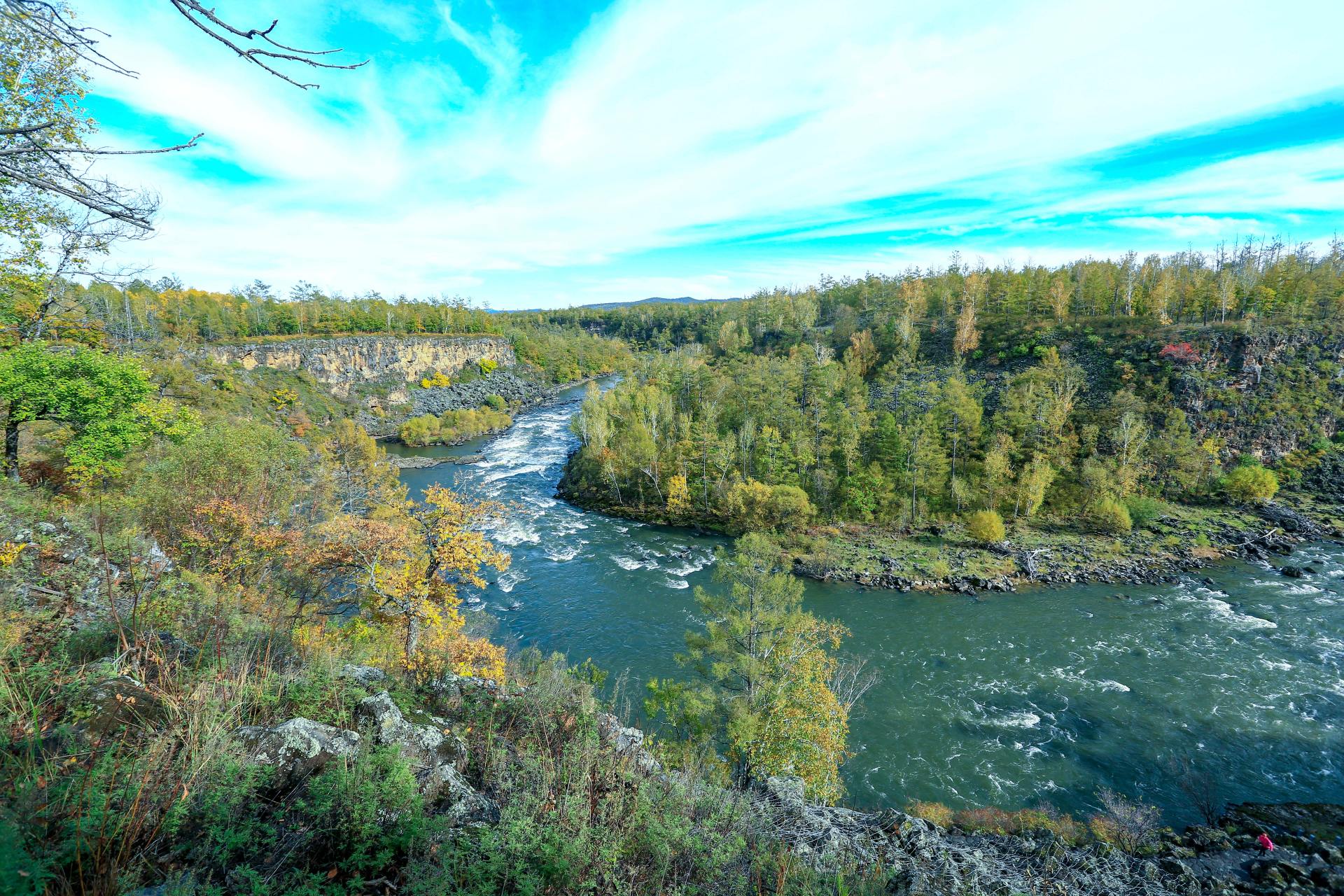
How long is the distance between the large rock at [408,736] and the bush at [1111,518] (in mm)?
40753

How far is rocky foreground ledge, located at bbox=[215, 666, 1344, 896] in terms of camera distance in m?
5.10

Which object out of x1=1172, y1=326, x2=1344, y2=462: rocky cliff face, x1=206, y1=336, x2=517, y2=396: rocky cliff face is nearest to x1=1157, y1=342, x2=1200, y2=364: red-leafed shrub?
x1=1172, y1=326, x2=1344, y2=462: rocky cliff face

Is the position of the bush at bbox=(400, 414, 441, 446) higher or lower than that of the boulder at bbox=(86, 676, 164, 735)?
lower

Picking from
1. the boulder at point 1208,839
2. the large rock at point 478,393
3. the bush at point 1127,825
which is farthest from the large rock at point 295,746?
the large rock at point 478,393

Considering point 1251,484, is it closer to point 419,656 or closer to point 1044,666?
point 1044,666

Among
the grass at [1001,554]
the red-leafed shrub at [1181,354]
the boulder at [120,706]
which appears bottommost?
the grass at [1001,554]

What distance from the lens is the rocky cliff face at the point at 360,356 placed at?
72.9 metres

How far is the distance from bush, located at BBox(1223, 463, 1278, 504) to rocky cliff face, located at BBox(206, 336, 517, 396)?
323ft

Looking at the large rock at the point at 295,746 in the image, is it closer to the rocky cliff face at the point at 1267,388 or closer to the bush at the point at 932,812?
the bush at the point at 932,812

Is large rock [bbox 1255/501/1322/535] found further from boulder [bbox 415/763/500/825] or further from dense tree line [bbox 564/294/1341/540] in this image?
boulder [bbox 415/763/500/825]

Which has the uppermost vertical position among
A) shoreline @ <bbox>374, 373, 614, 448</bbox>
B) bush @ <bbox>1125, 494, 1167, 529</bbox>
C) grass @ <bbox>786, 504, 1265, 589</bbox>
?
shoreline @ <bbox>374, 373, 614, 448</bbox>

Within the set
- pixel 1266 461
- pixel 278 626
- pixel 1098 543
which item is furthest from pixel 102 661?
pixel 1266 461

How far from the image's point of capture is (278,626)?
848cm

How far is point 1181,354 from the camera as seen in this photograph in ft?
140
